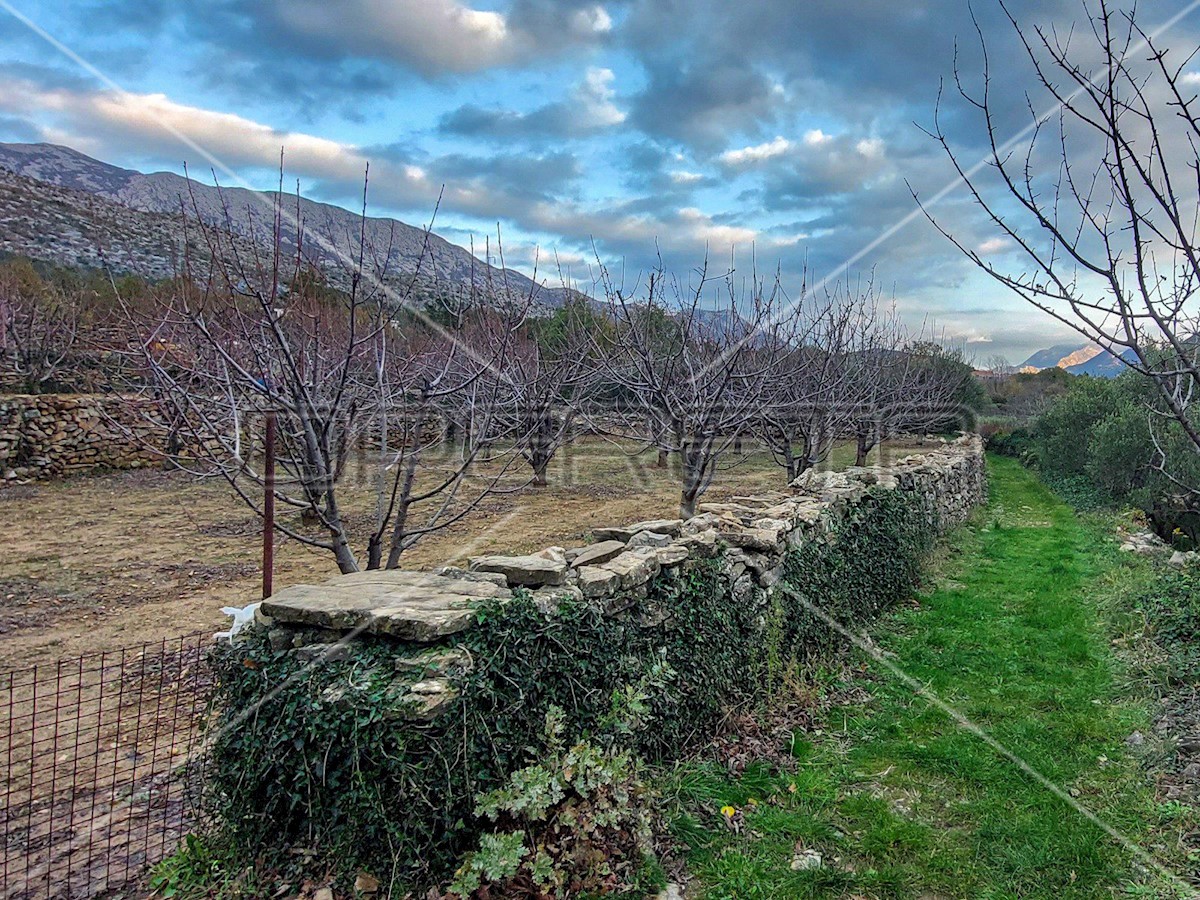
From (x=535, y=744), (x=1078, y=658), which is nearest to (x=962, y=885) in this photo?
(x=535, y=744)

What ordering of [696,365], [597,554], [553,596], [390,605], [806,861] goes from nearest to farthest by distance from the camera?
[390,605] < [806,861] < [553,596] < [597,554] < [696,365]

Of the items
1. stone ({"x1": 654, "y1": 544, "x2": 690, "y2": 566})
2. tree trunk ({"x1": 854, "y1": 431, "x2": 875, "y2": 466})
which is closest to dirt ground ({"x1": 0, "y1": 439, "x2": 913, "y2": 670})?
tree trunk ({"x1": 854, "y1": 431, "x2": 875, "y2": 466})

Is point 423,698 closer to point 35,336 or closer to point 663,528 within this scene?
point 663,528

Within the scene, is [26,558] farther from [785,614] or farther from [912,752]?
[912,752]

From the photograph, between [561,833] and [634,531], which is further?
[634,531]

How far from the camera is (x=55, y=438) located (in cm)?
1324

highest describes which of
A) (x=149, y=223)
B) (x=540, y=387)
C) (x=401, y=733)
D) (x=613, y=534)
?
(x=149, y=223)

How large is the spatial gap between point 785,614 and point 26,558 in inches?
329

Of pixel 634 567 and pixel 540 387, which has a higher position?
pixel 540 387

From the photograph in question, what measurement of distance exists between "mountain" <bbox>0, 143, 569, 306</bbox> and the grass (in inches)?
133

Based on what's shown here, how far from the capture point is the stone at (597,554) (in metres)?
3.87

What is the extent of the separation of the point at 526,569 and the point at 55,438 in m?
14.2

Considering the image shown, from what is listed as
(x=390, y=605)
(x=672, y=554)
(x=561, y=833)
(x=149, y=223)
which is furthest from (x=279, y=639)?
(x=149, y=223)

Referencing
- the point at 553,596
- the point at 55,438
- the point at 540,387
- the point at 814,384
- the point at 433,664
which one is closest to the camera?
the point at 433,664
